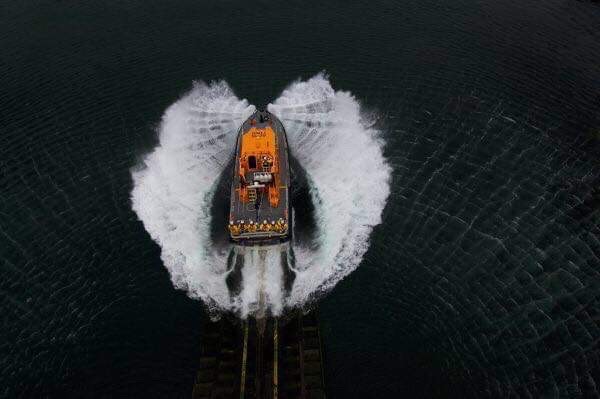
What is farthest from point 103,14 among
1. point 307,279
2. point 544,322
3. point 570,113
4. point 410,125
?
point 544,322

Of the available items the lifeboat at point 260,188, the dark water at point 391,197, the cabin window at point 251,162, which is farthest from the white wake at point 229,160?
the cabin window at point 251,162

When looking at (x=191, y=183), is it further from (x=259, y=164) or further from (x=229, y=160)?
(x=259, y=164)

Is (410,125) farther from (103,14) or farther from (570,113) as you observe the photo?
(103,14)

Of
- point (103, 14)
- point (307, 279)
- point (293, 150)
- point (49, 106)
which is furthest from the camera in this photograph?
point (103, 14)

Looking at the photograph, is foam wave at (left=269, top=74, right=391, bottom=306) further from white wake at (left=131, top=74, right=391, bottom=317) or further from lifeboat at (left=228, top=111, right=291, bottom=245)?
lifeboat at (left=228, top=111, right=291, bottom=245)

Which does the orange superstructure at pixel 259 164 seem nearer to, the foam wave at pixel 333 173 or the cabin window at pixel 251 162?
the cabin window at pixel 251 162

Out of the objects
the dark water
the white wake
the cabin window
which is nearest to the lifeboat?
the cabin window
